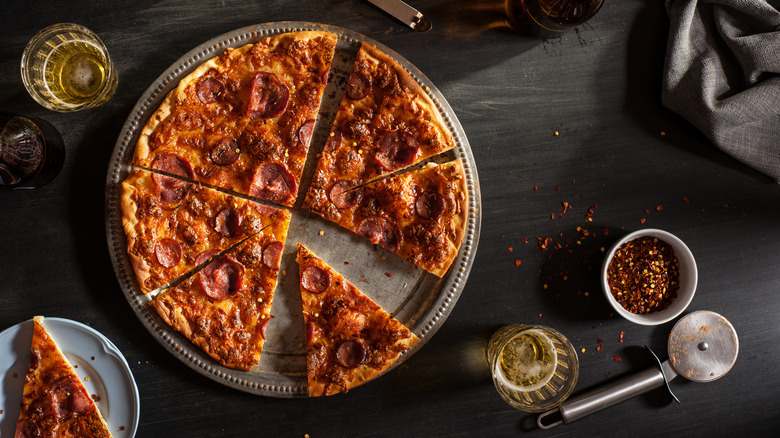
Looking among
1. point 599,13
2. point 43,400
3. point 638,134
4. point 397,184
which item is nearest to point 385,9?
point 397,184

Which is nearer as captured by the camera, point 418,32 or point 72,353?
point 72,353

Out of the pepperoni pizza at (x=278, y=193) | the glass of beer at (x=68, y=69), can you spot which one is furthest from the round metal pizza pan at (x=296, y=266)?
the glass of beer at (x=68, y=69)

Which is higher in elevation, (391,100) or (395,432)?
(391,100)

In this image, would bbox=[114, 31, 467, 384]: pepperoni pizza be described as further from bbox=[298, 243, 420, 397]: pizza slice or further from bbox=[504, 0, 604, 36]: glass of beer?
bbox=[504, 0, 604, 36]: glass of beer

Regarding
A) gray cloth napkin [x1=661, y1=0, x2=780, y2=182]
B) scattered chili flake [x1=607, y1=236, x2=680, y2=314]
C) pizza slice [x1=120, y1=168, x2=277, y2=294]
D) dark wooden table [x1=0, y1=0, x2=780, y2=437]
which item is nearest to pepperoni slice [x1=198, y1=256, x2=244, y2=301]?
pizza slice [x1=120, y1=168, x2=277, y2=294]

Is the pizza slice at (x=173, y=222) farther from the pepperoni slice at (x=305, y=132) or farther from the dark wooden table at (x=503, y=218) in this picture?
the pepperoni slice at (x=305, y=132)

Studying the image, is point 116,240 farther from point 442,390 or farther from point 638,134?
point 638,134

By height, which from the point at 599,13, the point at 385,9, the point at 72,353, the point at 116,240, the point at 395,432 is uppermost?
the point at 385,9
